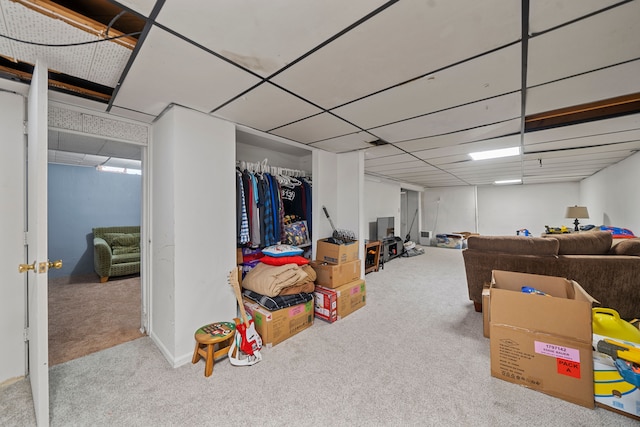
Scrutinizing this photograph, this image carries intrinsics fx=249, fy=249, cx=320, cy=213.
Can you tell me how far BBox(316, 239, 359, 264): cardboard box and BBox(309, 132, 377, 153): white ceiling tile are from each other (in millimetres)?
1225

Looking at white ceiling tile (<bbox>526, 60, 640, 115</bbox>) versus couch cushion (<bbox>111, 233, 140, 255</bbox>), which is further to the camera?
couch cushion (<bbox>111, 233, 140, 255</bbox>)

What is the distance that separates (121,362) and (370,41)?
2.92m

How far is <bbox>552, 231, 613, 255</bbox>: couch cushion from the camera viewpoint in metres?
2.74

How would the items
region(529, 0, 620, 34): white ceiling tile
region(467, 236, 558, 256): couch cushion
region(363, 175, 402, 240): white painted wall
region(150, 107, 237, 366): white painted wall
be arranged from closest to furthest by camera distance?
region(529, 0, 620, 34): white ceiling tile
region(150, 107, 237, 366): white painted wall
region(467, 236, 558, 256): couch cushion
region(363, 175, 402, 240): white painted wall

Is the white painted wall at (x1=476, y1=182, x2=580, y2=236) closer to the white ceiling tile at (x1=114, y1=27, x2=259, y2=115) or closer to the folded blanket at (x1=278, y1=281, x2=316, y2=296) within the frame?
Result: the folded blanket at (x1=278, y1=281, x2=316, y2=296)

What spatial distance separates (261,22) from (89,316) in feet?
12.1

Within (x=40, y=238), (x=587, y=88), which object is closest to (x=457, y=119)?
(x=587, y=88)

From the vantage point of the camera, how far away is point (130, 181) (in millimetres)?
5289

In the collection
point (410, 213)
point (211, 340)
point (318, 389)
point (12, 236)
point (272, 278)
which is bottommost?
point (318, 389)

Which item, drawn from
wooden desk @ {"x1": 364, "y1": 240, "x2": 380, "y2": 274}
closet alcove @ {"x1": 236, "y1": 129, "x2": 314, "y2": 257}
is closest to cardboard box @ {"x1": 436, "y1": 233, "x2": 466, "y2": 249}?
wooden desk @ {"x1": 364, "y1": 240, "x2": 380, "y2": 274}

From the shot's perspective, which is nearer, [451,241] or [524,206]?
[524,206]

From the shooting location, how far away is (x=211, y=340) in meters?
1.92

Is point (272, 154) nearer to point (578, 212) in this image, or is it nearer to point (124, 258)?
point (124, 258)

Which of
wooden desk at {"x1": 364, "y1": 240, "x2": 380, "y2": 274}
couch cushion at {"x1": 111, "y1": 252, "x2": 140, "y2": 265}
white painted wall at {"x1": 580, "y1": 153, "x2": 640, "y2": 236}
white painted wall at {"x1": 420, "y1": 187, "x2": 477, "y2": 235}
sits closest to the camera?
white painted wall at {"x1": 580, "y1": 153, "x2": 640, "y2": 236}
